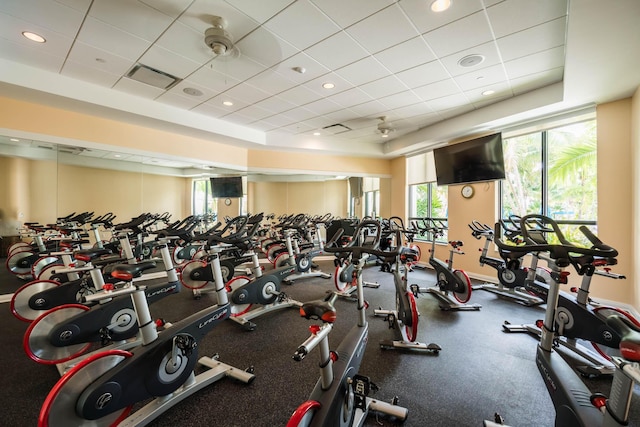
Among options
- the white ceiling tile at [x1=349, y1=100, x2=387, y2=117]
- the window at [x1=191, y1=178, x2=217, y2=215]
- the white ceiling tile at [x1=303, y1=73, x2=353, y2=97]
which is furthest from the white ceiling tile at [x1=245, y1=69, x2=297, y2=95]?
the window at [x1=191, y1=178, x2=217, y2=215]

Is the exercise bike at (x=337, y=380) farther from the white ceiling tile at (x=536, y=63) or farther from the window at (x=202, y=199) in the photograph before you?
the window at (x=202, y=199)

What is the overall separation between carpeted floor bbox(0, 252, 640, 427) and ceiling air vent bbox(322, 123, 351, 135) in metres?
3.88

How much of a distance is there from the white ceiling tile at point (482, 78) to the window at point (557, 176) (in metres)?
1.78

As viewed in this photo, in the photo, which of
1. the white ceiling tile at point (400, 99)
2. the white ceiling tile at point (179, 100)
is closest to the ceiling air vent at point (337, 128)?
the white ceiling tile at point (400, 99)

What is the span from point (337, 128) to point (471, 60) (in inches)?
118

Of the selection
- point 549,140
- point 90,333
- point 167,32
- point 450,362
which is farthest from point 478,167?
point 90,333

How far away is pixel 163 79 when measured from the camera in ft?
11.6

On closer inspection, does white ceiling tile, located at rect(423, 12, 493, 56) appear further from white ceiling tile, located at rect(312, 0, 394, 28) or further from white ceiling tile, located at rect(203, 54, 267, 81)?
white ceiling tile, located at rect(203, 54, 267, 81)

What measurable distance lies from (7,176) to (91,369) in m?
4.91

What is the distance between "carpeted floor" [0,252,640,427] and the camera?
1.74 meters

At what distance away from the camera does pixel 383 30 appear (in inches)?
102

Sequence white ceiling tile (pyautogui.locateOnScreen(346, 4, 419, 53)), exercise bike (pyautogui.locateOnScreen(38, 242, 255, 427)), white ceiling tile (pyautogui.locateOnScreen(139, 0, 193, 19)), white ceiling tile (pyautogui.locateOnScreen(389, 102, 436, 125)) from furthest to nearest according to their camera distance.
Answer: white ceiling tile (pyautogui.locateOnScreen(389, 102, 436, 125))
white ceiling tile (pyautogui.locateOnScreen(346, 4, 419, 53))
white ceiling tile (pyautogui.locateOnScreen(139, 0, 193, 19))
exercise bike (pyautogui.locateOnScreen(38, 242, 255, 427))

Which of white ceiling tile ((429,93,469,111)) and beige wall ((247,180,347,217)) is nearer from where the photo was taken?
white ceiling tile ((429,93,469,111))

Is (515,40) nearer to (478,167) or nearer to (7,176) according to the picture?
(478,167)
